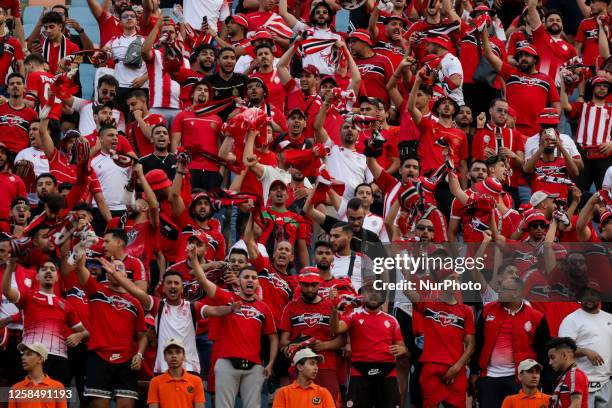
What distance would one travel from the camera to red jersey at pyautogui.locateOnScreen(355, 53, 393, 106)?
66.0ft

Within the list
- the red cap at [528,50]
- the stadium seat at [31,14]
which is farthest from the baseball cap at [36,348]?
the stadium seat at [31,14]

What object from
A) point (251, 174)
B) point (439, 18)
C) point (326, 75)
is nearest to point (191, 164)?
point (251, 174)

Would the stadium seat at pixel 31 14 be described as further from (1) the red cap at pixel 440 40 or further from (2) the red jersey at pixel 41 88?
(1) the red cap at pixel 440 40

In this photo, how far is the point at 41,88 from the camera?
19.6 metres

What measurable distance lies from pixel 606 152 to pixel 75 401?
632cm

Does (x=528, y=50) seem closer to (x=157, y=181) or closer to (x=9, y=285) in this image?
(x=157, y=181)

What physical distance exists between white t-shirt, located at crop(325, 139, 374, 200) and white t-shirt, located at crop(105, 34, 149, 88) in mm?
2559

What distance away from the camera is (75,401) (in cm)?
1634

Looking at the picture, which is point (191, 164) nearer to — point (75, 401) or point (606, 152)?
point (75, 401)

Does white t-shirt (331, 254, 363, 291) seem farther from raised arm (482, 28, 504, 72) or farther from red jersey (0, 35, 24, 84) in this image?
red jersey (0, 35, 24, 84)

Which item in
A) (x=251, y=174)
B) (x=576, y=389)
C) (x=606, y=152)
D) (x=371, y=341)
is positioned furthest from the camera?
(x=606, y=152)

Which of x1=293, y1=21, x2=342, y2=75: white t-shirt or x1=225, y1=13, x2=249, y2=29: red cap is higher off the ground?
x1=225, y1=13, x2=249, y2=29: red cap

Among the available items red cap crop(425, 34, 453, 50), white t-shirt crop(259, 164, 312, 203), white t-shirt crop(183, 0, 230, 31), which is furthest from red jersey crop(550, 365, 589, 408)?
white t-shirt crop(183, 0, 230, 31)

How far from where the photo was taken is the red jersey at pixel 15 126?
1908cm
